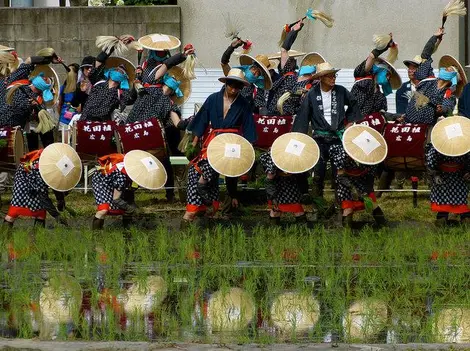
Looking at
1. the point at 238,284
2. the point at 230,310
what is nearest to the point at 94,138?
the point at 238,284

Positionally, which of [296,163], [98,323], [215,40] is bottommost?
[98,323]

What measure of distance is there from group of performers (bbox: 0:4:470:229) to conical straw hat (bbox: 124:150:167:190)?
216mm

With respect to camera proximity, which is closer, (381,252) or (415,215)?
(381,252)

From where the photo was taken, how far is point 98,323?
8492 mm

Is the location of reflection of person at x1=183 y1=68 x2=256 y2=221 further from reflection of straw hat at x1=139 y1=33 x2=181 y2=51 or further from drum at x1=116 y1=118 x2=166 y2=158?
reflection of straw hat at x1=139 y1=33 x2=181 y2=51

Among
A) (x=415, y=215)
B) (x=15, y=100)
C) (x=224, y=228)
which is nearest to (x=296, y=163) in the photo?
(x=224, y=228)

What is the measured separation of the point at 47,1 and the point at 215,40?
3.87 metres

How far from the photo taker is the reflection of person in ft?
45.1

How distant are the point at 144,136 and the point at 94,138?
92 centimetres

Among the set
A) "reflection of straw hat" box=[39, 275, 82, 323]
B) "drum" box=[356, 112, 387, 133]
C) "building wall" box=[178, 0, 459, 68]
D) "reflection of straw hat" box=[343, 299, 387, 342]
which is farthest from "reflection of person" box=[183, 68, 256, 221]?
"building wall" box=[178, 0, 459, 68]

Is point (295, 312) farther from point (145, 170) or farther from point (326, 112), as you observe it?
point (326, 112)

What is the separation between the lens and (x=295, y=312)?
29.2 ft

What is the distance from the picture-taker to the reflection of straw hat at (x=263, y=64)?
15.2 m

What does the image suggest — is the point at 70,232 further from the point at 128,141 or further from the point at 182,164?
the point at 182,164
